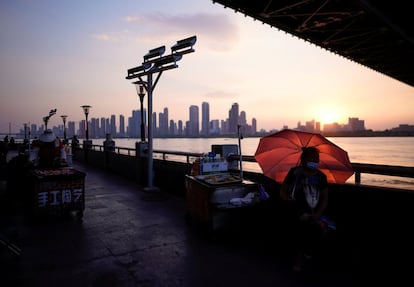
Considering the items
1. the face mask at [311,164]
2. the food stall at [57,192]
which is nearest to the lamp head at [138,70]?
the food stall at [57,192]

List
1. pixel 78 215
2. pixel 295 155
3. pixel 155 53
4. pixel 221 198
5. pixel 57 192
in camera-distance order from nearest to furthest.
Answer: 1. pixel 295 155
2. pixel 221 198
3. pixel 57 192
4. pixel 78 215
5. pixel 155 53

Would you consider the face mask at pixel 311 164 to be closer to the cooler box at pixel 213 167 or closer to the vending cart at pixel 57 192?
the cooler box at pixel 213 167

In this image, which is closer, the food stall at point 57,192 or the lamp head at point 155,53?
the food stall at point 57,192

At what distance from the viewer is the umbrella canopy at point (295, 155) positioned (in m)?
4.41

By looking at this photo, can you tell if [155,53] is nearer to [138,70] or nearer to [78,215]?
[138,70]

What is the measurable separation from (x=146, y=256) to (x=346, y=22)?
3174 cm

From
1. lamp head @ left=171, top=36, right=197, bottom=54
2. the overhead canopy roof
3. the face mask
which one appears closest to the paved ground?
the face mask

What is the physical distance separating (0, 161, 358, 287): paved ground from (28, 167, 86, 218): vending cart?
32 cm

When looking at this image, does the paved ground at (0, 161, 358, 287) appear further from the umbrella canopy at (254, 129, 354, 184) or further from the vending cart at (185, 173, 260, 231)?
the umbrella canopy at (254, 129, 354, 184)

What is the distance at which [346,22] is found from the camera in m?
29.2

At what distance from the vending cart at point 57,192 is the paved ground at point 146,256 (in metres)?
0.32

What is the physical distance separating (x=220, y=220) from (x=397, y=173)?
9.68 ft

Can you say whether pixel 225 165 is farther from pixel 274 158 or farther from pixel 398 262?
pixel 398 262

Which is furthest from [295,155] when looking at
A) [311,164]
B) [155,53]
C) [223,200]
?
[155,53]
